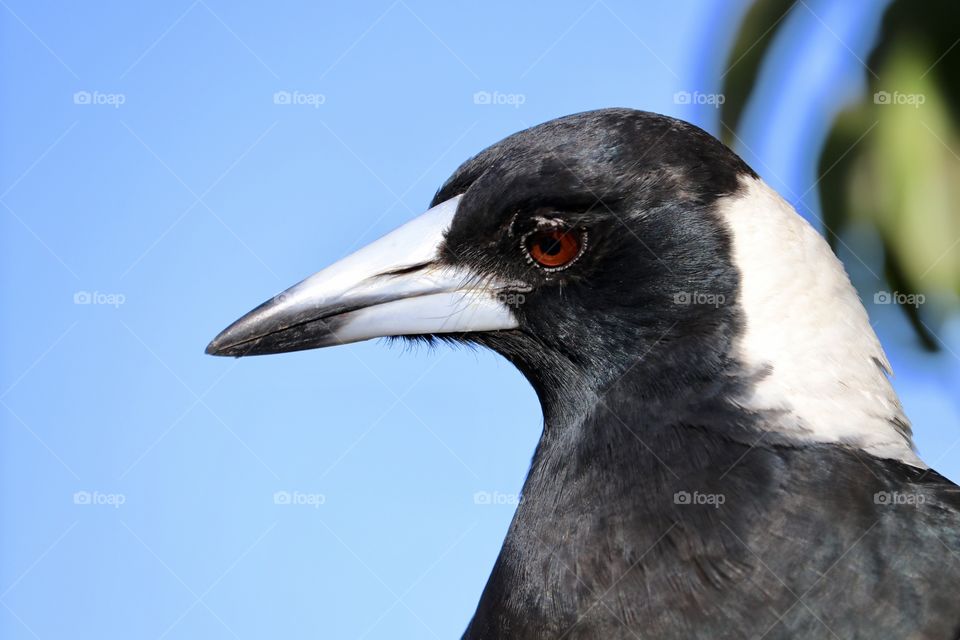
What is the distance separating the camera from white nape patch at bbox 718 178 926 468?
2.19 metres

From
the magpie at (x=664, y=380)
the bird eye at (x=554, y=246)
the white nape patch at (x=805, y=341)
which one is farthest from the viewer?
the bird eye at (x=554, y=246)

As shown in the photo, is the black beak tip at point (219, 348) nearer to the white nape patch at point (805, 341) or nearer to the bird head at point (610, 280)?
the bird head at point (610, 280)

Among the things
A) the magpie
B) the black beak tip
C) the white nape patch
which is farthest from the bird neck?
the black beak tip

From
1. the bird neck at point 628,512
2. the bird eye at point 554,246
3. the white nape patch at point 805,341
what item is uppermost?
the bird eye at point 554,246

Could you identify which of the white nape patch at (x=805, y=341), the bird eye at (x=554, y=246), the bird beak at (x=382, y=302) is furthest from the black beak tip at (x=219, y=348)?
the white nape patch at (x=805, y=341)

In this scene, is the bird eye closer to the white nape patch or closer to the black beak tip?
the white nape patch

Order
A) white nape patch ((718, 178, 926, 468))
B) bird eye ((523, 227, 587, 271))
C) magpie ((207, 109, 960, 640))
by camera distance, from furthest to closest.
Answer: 1. bird eye ((523, 227, 587, 271))
2. white nape patch ((718, 178, 926, 468))
3. magpie ((207, 109, 960, 640))

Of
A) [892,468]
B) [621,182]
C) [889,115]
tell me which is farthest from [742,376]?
[889,115]

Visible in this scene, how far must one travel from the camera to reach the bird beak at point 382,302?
Result: 2480 millimetres

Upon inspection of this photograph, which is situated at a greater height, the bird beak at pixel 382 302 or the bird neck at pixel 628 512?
the bird beak at pixel 382 302

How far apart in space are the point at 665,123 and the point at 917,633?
118 cm

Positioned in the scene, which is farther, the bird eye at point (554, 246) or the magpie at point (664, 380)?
the bird eye at point (554, 246)

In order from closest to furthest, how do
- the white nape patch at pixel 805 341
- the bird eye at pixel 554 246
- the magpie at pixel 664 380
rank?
1. the magpie at pixel 664 380
2. the white nape patch at pixel 805 341
3. the bird eye at pixel 554 246

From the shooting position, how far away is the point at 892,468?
7.00ft
